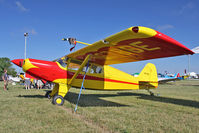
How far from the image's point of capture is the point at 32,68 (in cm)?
610

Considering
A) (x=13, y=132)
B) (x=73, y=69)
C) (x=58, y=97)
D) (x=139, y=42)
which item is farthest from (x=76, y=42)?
(x=13, y=132)

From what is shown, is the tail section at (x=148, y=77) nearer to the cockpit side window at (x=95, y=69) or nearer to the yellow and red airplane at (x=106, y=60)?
the yellow and red airplane at (x=106, y=60)

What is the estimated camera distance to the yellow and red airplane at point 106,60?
396 cm

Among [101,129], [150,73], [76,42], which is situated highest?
[76,42]

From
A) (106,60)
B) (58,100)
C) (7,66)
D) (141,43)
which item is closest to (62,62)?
(58,100)

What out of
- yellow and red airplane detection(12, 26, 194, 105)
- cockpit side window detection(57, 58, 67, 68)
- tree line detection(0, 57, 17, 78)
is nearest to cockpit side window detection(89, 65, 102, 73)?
yellow and red airplane detection(12, 26, 194, 105)

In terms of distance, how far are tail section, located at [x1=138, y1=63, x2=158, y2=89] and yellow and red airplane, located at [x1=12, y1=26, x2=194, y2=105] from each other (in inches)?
1.4

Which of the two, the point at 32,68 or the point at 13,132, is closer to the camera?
the point at 13,132

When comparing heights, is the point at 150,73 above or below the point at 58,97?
above

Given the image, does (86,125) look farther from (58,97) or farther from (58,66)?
(58,66)

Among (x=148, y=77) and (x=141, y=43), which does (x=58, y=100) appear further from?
(x=148, y=77)

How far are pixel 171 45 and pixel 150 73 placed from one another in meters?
5.92

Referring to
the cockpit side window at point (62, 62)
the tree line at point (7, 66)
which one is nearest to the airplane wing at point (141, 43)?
the cockpit side window at point (62, 62)

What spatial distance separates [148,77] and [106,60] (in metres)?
3.86
